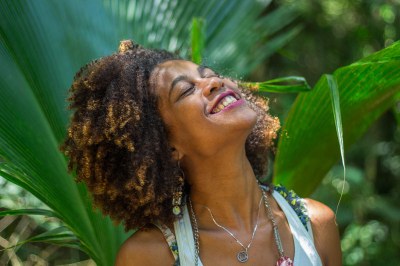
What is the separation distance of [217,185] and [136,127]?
30 cm

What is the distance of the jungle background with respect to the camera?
420 centimetres

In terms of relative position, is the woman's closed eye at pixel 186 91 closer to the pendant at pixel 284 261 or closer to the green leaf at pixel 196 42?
the green leaf at pixel 196 42

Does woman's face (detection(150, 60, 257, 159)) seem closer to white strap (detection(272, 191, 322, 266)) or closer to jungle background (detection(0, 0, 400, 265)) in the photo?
white strap (detection(272, 191, 322, 266))

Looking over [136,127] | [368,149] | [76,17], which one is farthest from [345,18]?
[136,127]

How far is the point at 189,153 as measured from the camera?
84.8 inches

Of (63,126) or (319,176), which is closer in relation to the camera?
(63,126)

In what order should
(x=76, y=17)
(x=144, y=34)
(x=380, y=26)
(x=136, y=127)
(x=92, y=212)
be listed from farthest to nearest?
(x=380, y=26)
(x=144, y=34)
(x=76, y=17)
(x=92, y=212)
(x=136, y=127)

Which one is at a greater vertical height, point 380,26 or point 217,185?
point 380,26

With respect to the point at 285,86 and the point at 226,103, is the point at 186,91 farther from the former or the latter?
the point at 285,86

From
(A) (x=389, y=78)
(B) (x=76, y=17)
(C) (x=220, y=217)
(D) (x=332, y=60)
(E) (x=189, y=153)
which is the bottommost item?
(C) (x=220, y=217)

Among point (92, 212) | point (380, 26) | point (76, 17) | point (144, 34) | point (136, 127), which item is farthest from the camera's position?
point (380, 26)

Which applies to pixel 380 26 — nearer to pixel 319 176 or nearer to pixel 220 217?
pixel 319 176

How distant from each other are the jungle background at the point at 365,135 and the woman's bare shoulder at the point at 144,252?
2.00m

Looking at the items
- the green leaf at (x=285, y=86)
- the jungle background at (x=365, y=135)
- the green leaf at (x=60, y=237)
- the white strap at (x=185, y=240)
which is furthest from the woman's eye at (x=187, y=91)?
the jungle background at (x=365, y=135)
